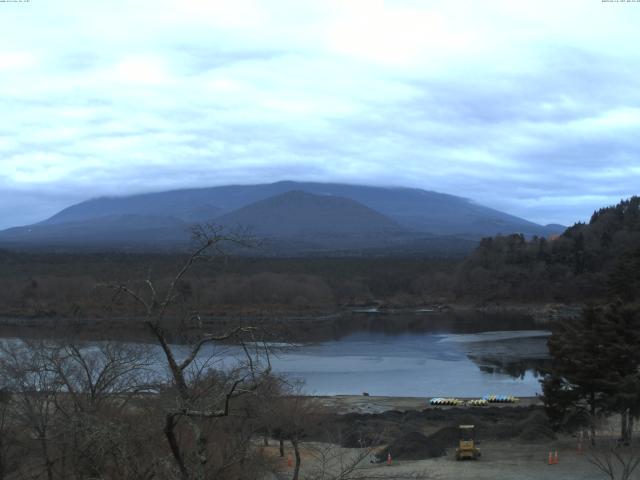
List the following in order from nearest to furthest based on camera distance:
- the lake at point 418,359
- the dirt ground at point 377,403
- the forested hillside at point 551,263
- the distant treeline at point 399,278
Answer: the dirt ground at point 377,403
the lake at point 418,359
the distant treeline at point 399,278
the forested hillside at point 551,263

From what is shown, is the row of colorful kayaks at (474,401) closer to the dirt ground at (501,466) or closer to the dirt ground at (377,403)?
the dirt ground at (377,403)

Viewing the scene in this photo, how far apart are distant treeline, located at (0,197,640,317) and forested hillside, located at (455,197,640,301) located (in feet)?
0.42

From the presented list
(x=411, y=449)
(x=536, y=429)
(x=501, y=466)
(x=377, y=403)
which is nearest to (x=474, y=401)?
(x=377, y=403)

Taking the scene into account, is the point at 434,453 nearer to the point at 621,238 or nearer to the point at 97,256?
the point at 621,238

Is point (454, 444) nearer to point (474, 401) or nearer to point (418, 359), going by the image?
point (474, 401)

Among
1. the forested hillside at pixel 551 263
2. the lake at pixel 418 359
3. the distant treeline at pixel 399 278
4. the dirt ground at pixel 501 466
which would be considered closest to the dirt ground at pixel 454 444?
the dirt ground at pixel 501 466

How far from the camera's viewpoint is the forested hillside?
93500mm

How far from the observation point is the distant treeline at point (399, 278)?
282 feet

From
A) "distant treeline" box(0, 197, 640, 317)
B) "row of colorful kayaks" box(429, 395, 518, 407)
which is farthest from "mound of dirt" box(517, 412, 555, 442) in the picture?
"distant treeline" box(0, 197, 640, 317)

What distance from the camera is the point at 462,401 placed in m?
37.0

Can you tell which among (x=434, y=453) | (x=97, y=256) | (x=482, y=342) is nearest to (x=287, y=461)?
(x=434, y=453)

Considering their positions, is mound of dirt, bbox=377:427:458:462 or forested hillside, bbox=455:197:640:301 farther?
forested hillside, bbox=455:197:640:301

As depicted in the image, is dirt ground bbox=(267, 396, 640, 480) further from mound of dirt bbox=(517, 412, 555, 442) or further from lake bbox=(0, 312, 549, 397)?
lake bbox=(0, 312, 549, 397)

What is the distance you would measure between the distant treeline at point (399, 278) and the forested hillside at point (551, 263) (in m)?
0.13
